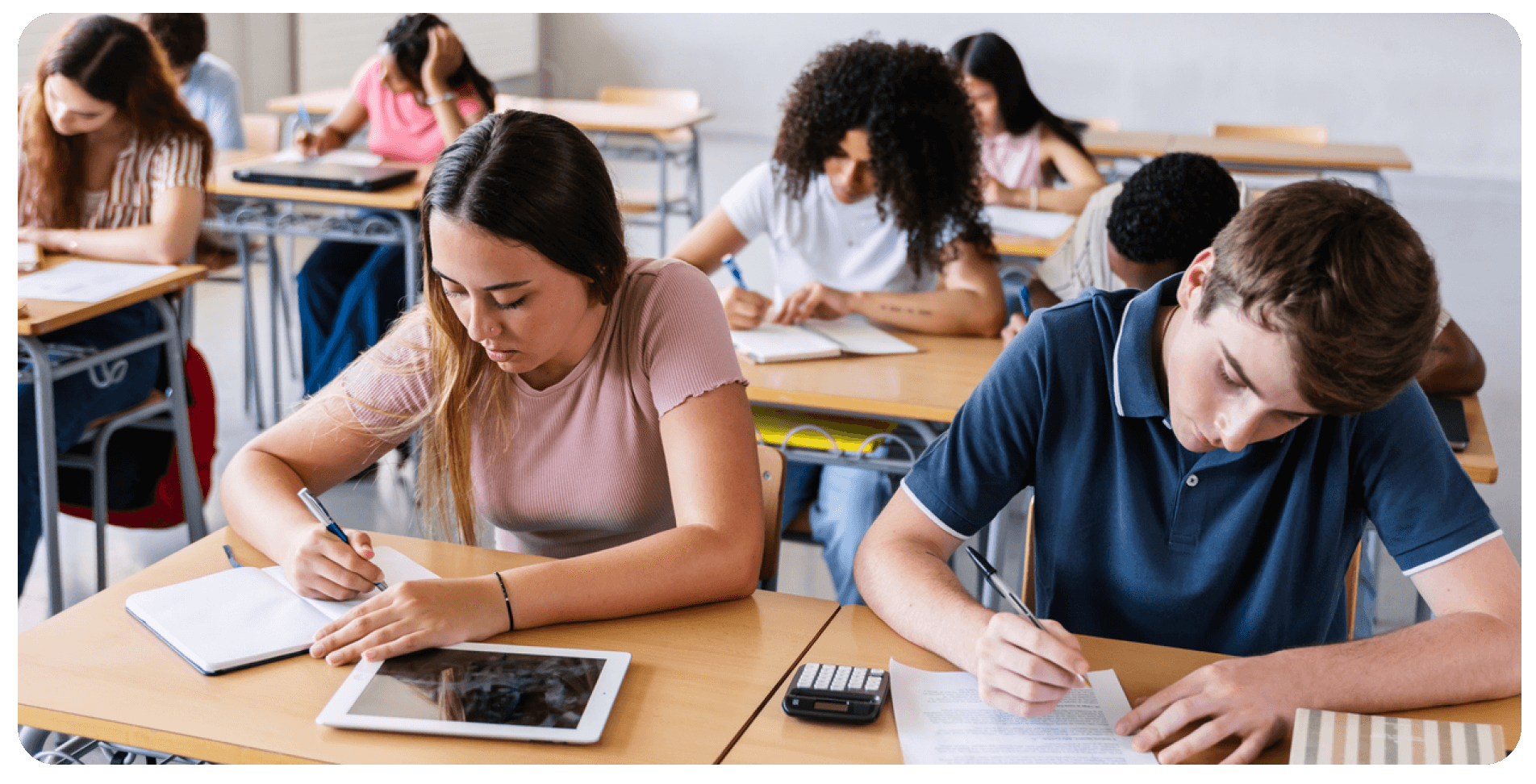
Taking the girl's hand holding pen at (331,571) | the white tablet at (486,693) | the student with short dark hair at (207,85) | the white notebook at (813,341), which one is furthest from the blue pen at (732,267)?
the student with short dark hair at (207,85)

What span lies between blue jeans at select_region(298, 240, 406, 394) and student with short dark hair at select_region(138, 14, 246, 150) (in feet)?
3.10

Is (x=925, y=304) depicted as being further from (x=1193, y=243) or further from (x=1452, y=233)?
(x=1452, y=233)

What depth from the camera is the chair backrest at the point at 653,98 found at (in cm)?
577

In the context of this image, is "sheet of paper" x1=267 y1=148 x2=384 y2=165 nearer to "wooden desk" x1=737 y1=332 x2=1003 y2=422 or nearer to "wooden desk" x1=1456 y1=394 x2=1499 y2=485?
"wooden desk" x1=737 y1=332 x2=1003 y2=422

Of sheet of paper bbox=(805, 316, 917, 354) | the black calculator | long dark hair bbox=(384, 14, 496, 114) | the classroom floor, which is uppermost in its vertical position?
long dark hair bbox=(384, 14, 496, 114)

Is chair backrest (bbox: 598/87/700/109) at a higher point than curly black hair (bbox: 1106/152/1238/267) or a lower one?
lower

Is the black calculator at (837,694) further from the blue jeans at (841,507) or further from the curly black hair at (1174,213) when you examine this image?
the curly black hair at (1174,213)

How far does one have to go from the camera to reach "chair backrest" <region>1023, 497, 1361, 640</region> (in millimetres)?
1385

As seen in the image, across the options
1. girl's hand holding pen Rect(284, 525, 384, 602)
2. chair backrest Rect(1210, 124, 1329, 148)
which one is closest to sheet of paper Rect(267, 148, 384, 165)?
girl's hand holding pen Rect(284, 525, 384, 602)

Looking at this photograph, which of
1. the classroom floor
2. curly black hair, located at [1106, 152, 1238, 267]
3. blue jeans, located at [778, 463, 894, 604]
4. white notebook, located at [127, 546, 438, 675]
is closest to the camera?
white notebook, located at [127, 546, 438, 675]

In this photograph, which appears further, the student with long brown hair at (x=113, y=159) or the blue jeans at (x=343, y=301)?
the blue jeans at (x=343, y=301)

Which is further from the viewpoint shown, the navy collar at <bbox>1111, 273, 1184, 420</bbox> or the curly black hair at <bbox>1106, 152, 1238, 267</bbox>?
the curly black hair at <bbox>1106, 152, 1238, 267</bbox>

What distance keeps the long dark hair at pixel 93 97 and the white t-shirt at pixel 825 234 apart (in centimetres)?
121

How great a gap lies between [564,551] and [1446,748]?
961 mm
